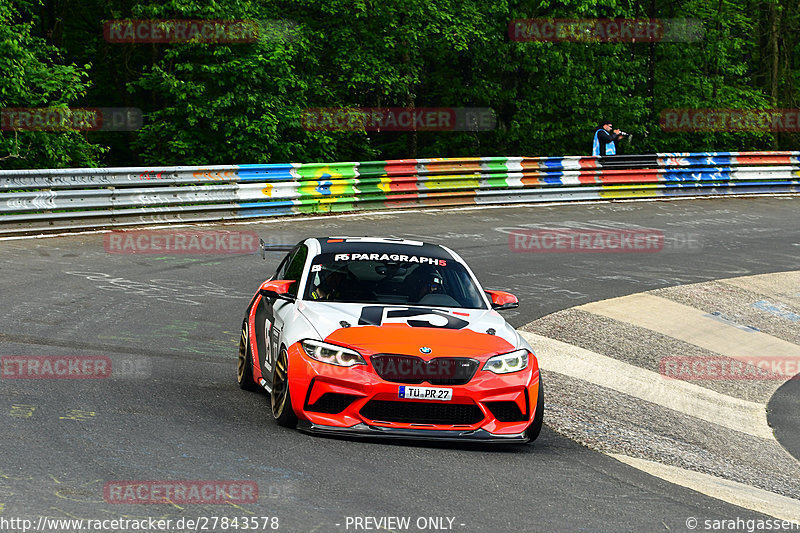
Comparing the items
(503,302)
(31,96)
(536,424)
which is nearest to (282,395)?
(536,424)

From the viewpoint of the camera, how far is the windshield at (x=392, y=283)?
28.5 feet

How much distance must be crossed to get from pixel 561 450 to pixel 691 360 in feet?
17.9

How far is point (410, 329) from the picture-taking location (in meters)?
7.85

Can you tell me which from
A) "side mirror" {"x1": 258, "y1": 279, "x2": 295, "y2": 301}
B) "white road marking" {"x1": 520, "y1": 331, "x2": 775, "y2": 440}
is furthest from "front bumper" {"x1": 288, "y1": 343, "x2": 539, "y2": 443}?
"white road marking" {"x1": 520, "y1": 331, "x2": 775, "y2": 440}

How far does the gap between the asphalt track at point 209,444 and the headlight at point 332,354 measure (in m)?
0.54

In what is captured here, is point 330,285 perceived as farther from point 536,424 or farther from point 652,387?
point 652,387

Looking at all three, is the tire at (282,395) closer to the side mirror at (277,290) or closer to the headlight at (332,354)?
the headlight at (332,354)

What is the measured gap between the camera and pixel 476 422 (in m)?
7.62

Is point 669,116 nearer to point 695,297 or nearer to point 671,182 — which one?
point 671,182

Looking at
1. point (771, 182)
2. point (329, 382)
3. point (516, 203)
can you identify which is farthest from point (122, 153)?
point (329, 382)

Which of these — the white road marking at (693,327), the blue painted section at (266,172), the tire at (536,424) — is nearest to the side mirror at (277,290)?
the tire at (536,424)

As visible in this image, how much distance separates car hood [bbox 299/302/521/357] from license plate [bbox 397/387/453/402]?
25 centimetres

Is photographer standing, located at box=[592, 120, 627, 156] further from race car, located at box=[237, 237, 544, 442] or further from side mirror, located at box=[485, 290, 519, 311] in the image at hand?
race car, located at box=[237, 237, 544, 442]

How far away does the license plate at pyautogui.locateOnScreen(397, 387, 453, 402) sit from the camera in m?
7.47
